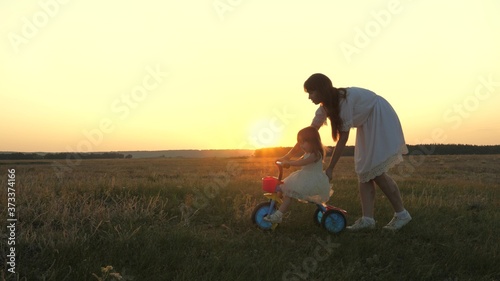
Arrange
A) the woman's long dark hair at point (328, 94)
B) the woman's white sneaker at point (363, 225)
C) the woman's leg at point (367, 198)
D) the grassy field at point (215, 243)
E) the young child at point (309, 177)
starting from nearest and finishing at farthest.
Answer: the grassy field at point (215, 243) < the woman's long dark hair at point (328, 94) < the young child at point (309, 177) < the woman's white sneaker at point (363, 225) < the woman's leg at point (367, 198)

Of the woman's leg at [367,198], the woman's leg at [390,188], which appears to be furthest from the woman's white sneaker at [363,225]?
the woman's leg at [390,188]

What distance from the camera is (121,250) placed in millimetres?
3645

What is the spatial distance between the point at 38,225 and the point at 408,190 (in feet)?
25.7

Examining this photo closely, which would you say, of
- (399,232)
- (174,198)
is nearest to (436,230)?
(399,232)

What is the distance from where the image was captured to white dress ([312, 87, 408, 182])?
204 inches

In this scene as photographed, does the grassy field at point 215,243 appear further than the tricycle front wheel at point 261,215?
No

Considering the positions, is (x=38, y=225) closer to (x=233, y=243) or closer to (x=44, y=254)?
(x=44, y=254)

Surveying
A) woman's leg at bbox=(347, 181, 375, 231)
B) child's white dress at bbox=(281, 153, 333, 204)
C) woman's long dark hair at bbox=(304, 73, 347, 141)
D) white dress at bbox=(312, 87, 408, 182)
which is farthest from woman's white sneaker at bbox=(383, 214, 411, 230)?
woman's long dark hair at bbox=(304, 73, 347, 141)

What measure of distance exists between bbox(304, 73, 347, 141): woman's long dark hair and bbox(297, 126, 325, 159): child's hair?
236mm

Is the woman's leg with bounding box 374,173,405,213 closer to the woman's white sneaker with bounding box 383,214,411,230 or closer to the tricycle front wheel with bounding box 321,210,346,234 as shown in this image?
the woman's white sneaker with bounding box 383,214,411,230

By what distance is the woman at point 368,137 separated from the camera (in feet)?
16.3

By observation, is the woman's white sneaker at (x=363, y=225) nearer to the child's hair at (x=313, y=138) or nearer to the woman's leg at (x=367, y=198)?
the woman's leg at (x=367, y=198)

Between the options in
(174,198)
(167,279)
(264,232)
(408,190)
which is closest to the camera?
(167,279)

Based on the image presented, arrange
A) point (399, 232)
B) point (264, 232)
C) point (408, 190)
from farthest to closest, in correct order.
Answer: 1. point (408, 190)
2. point (399, 232)
3. point (264, 232)
